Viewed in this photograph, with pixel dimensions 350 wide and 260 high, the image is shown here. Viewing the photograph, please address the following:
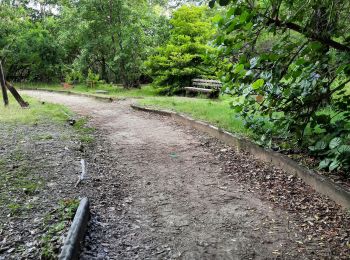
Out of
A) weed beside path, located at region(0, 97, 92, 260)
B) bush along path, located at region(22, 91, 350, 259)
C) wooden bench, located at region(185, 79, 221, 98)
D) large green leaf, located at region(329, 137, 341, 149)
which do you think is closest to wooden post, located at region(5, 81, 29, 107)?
weed beside path, located at region(0, 97, 92, 260)

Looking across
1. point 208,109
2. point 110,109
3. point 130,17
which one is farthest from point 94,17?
point 208,109

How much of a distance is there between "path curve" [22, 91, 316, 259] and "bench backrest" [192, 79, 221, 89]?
24.2 feet

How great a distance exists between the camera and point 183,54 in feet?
47.7

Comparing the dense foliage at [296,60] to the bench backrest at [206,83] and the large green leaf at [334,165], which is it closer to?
the large green leaf at [334,165]

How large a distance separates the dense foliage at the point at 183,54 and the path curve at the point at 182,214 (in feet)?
28.4

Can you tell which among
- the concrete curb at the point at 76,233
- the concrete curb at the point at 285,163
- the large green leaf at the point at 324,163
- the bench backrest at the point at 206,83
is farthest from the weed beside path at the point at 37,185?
the bench backrest at the point at 206,83

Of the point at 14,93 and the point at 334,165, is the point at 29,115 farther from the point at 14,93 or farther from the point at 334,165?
the point at 334,165

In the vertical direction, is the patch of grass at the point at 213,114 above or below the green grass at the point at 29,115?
above

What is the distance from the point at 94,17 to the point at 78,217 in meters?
15.3

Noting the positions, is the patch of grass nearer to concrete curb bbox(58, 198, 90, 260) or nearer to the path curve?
the path curve

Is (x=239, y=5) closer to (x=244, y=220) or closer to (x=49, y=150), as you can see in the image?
(x=244, y=220)

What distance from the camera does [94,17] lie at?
16.8 meters

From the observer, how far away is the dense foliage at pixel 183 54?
14.2 metres

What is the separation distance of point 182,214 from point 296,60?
2.16 metres
